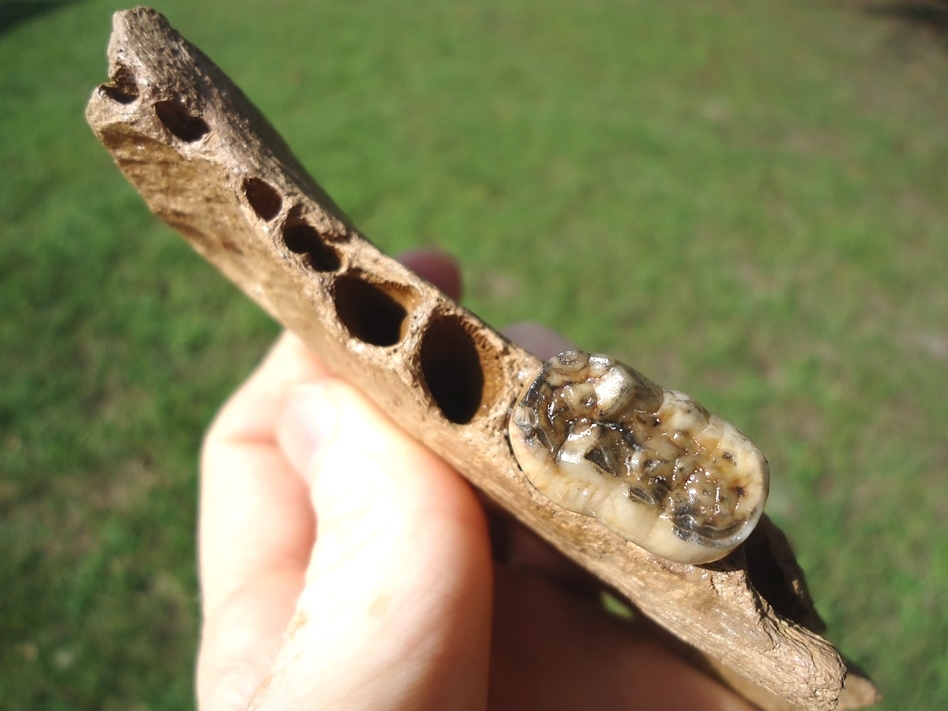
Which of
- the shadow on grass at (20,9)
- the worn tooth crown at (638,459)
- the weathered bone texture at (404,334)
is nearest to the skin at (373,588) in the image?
the weathered bone texture at (404,334)

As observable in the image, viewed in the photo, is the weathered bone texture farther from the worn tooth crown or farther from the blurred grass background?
the blurred grass background

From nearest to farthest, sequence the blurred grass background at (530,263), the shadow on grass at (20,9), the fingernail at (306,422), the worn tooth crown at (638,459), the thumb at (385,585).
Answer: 1. the worn tooth crown at (638,459)
2. the thumb at (385,585)
3. the fingernail at (306,422)
4. the blurred grass background at (530,263)
5. the shadow on grass at (20,9)

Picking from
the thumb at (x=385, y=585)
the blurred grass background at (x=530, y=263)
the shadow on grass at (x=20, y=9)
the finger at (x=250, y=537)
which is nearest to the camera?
the thumb at (x=385, y=585)

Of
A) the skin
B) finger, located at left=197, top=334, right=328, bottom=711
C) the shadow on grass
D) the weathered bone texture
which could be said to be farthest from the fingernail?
the shadow on grass

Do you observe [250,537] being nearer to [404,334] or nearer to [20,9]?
[404,334]

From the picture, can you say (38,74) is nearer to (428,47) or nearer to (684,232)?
(428,47)

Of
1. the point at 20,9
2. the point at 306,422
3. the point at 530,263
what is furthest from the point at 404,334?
the point at 20,9

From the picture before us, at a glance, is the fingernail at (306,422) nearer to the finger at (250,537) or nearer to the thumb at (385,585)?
the thumb at (385,585)
